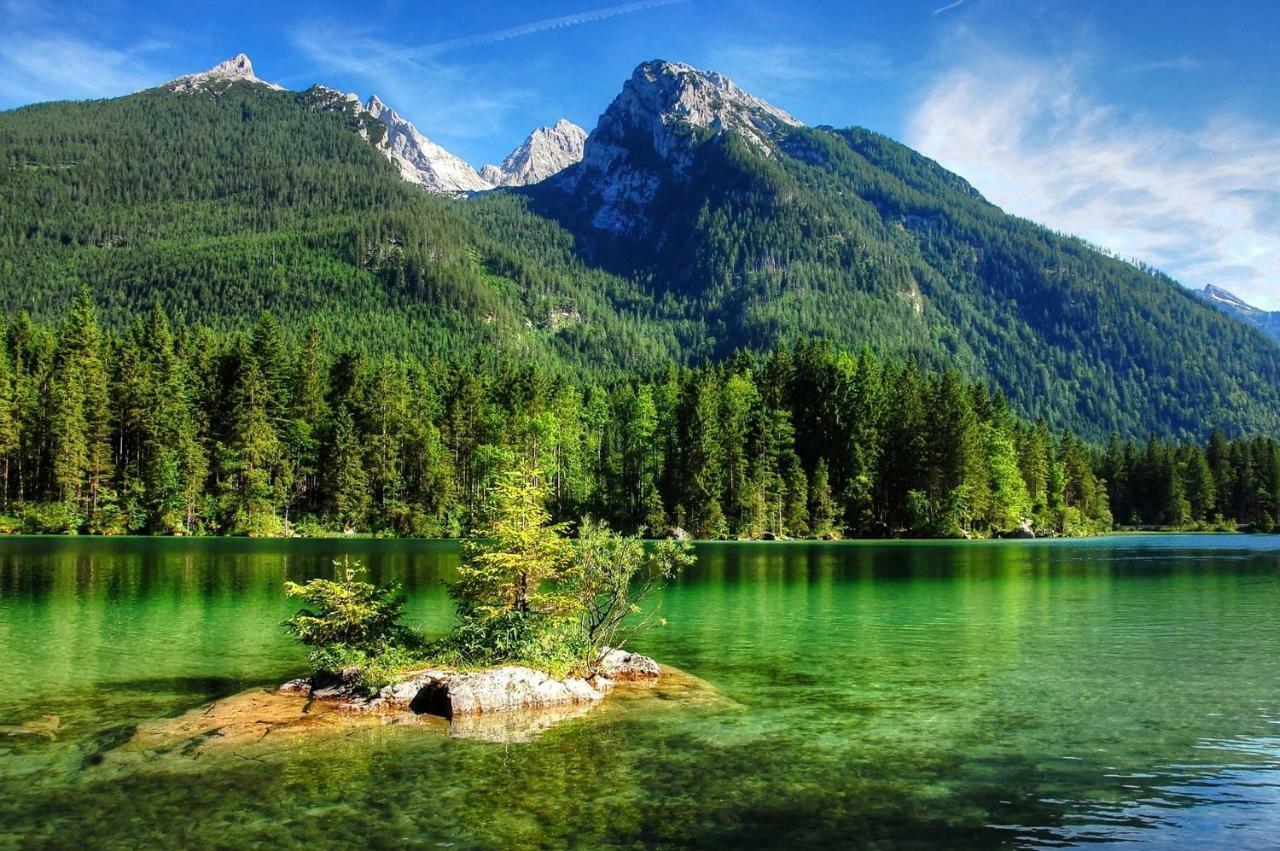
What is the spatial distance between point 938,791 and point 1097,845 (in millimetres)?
2665

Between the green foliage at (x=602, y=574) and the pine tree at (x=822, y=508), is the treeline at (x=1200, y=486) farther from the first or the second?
the green foliage at (x=602, y=574)

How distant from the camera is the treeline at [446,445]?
9425 cm

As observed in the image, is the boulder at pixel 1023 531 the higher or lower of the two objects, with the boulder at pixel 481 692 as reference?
lower

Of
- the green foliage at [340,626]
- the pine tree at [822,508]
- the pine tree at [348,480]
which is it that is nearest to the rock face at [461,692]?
the green foliage at [340,626]

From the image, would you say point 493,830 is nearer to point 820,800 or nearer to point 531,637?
point 820,800

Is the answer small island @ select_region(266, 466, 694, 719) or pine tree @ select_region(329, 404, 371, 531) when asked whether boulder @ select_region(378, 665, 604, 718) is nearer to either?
small island @ select_region(266, 466, 694, 719)

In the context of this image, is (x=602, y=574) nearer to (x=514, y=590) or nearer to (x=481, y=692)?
(x=514, y=590)

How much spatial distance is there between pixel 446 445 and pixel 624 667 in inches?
3785

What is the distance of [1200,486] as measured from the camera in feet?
530

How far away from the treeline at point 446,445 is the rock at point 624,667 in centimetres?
7751

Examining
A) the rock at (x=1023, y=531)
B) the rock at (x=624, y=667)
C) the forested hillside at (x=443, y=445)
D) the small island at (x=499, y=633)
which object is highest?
the forested hillside at (x=443, y=445)

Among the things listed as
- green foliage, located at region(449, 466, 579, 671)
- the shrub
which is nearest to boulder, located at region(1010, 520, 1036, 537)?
green foliage, located at region(449, 466, 579, 671)

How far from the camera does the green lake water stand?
1195 cm

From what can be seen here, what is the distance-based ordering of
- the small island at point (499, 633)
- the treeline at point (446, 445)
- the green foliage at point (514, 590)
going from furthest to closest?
the treeline at point (446, 445) → the green foliage at point (514, 590) → the small island at point (499, 633)
